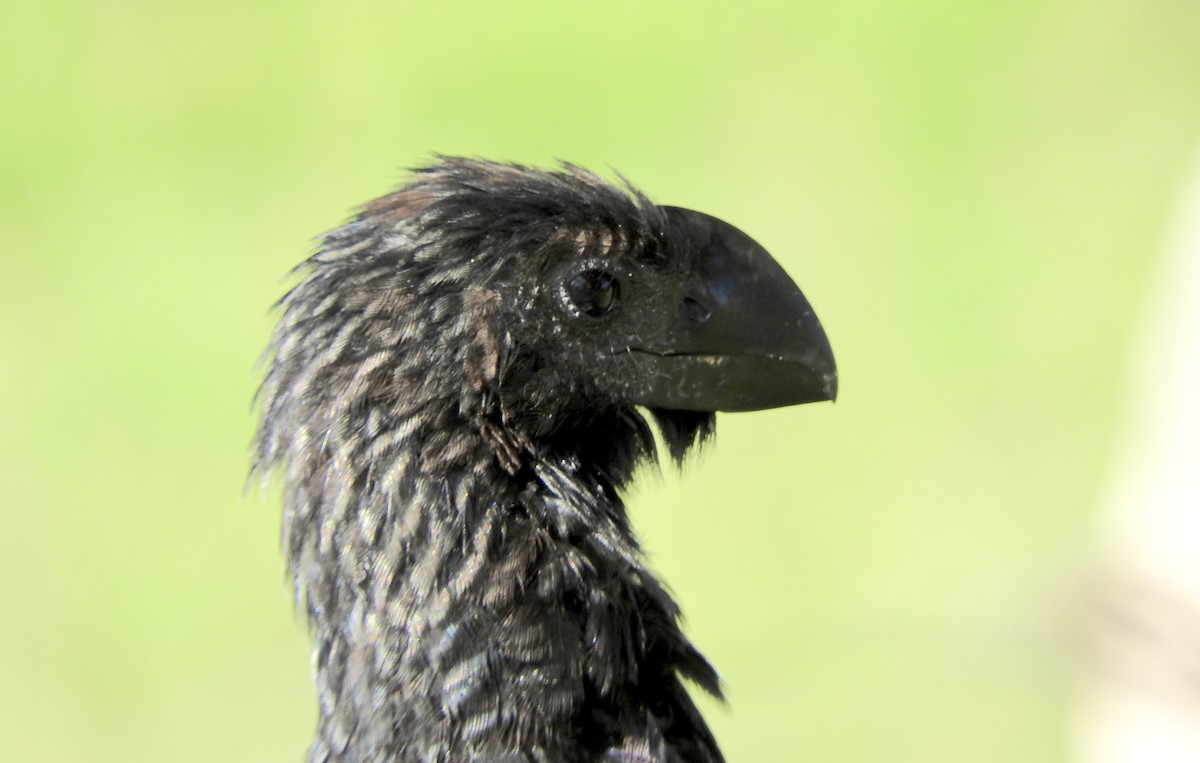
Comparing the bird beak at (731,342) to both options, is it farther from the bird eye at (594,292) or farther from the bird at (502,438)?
the bird eye at (594,292)

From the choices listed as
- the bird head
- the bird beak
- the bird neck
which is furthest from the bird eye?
the bird neck

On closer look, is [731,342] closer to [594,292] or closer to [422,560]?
[594,292]

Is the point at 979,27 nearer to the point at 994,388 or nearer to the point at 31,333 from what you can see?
the point at 994,388

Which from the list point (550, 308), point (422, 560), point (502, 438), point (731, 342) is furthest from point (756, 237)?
point (422, 560)

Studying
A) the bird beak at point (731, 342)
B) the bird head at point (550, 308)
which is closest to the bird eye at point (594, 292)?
the bird head at point (550, 308)

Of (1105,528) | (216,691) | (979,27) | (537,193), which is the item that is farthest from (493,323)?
(979,27)

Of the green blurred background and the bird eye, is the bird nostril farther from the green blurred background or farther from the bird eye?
the green blurred background
